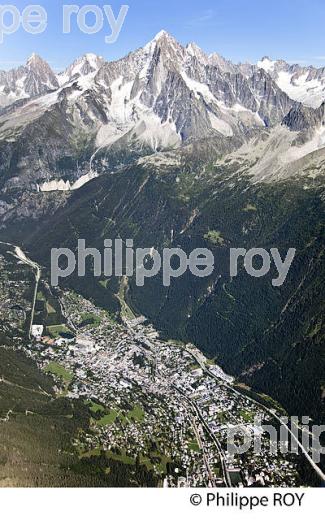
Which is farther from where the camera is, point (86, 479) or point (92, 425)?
point (92, 425)

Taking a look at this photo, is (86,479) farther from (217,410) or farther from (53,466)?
(217,410)

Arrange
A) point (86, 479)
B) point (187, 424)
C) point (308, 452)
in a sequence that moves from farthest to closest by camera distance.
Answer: point (187, 424), point (308, 452), point (86, 479)

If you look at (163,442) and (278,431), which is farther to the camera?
(278,431)

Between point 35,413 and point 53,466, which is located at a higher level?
point 35,413

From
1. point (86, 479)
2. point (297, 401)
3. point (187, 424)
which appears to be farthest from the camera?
point (297, 401)
